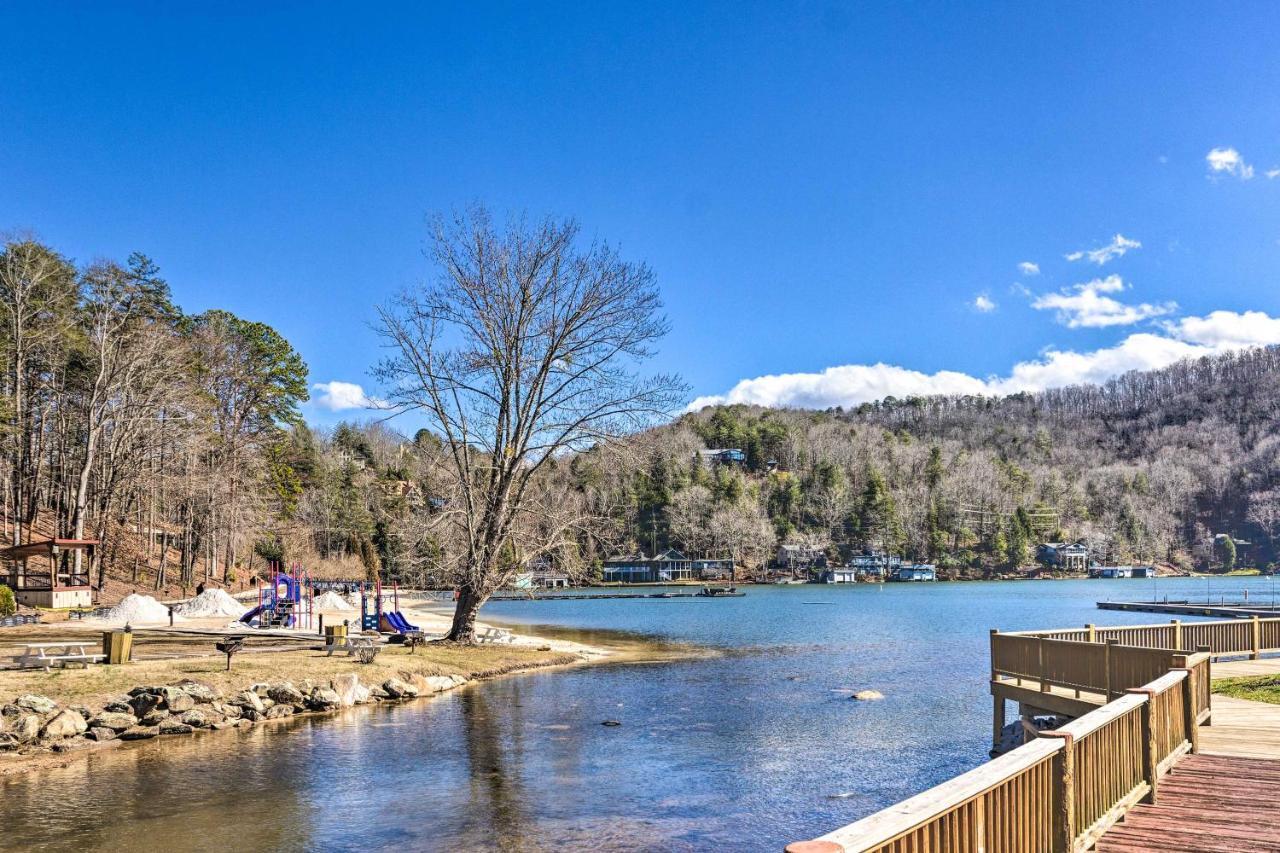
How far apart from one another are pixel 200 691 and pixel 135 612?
1838cm

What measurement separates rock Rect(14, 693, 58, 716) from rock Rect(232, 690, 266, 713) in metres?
3.69

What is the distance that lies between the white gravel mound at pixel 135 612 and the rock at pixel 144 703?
58.0ft

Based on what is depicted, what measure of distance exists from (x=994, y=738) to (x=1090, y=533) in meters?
184

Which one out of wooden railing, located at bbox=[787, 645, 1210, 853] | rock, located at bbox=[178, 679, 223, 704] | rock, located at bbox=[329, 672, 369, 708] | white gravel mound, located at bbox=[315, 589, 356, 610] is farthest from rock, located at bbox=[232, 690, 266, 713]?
white gravel mound, located at bbox=[315, 589, 356, 610]

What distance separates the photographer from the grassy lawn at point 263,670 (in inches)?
734

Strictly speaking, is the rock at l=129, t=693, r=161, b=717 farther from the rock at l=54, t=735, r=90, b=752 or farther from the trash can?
the trash can

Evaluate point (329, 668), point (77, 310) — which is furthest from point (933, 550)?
point (329, 668)

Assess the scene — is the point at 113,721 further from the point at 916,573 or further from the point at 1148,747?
the point at 916,573

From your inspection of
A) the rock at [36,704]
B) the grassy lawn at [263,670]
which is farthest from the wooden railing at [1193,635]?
the rock at [36,704]

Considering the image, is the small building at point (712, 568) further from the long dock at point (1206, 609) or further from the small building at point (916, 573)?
the long dock at point (1206, 609)

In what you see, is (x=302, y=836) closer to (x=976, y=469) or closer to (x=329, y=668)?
(x=329, y=668)

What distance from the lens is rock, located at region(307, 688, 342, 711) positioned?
843 inches

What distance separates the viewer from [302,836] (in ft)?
38.5

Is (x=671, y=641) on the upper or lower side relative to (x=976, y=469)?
lower
